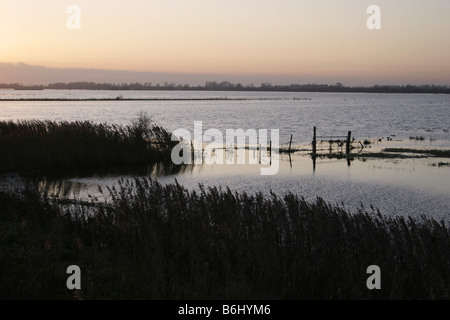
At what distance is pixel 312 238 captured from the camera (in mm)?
11750

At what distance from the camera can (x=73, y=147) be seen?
32.1 m

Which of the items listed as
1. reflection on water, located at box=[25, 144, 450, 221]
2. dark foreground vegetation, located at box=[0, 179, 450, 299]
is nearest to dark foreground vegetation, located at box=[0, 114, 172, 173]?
reflection on water, located at box=[25, 144, 450, 221]

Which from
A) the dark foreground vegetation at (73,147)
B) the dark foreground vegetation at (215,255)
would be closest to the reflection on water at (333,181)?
the dark foreground vegetation at (73,147)

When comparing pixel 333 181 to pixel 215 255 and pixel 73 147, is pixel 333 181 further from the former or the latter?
pixel 215 255

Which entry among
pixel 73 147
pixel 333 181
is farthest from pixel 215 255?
pixel 73 147

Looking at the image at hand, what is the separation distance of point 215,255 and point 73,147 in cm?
2380

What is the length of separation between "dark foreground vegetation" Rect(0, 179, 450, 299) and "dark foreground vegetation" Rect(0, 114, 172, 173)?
16488 millimetres

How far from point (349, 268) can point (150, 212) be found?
6209mm

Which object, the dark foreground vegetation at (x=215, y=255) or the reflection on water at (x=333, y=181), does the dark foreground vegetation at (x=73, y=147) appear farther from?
the dark foreground vegetation at (x=215, y=255)

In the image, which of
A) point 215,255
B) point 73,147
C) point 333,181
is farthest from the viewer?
point 73,147

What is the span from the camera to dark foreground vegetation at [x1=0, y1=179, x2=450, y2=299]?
29.0 feet

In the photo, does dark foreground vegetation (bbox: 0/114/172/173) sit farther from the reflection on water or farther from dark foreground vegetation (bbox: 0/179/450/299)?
dark foreground vegetation (bbox: 0/179/450/299)

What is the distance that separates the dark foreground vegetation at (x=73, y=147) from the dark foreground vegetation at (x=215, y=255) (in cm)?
1649
